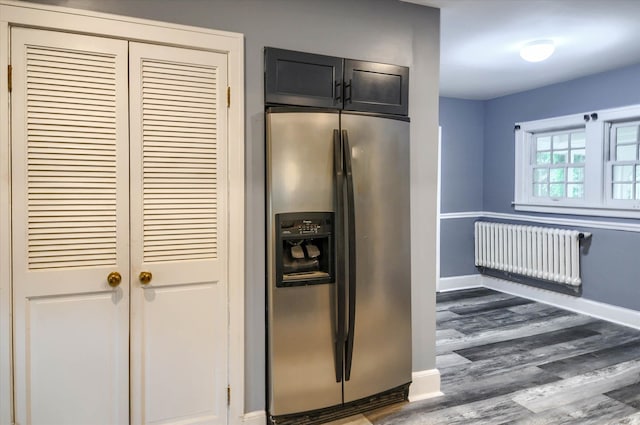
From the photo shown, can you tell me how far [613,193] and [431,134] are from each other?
2.72 meters

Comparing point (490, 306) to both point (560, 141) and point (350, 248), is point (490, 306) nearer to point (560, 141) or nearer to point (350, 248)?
point (560, 141)

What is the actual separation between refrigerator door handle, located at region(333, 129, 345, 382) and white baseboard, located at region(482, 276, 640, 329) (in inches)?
131

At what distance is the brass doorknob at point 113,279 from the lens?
76.9 inches

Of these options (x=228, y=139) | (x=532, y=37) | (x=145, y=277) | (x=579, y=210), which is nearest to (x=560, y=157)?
(x=579, y=210)

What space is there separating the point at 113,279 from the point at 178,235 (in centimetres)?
35

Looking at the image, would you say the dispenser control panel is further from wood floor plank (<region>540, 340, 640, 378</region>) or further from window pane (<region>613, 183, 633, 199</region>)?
window pane (<region>613, 183, 633, 199</region>)

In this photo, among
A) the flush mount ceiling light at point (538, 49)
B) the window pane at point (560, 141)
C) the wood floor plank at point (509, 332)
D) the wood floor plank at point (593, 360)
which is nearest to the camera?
the wood floor plank at point (593, 360)

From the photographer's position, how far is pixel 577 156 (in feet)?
15.1

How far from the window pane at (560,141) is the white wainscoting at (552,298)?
1.65 m

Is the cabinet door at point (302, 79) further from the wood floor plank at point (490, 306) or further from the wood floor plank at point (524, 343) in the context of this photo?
the wood floor plank at point (490, 306)

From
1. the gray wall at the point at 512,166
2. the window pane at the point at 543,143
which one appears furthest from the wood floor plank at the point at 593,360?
the window pane at the point at 543,143

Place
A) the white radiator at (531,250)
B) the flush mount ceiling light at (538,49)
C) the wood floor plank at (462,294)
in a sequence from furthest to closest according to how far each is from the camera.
Result: the wood floor plank at (462,294) → the white radiator at (531,250) → the flush mount ceiling light at (538,49)

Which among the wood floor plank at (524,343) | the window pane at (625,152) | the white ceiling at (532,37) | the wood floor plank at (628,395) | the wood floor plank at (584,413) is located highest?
the white ceiling at (532,37)

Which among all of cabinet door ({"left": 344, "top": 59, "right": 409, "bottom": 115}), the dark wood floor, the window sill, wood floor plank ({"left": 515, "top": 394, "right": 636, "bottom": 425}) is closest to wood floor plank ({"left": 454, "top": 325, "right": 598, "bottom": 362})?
the dark wood floor
